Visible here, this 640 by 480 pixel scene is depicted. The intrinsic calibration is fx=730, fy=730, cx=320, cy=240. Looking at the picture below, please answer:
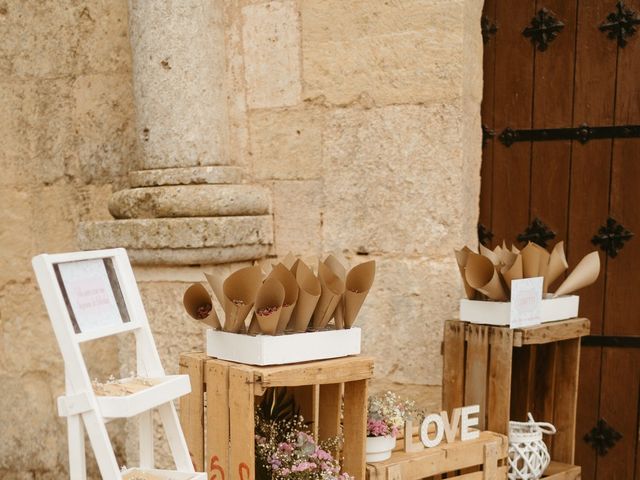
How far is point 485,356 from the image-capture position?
2.40m

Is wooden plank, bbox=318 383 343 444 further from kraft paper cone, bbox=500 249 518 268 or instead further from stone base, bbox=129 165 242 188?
stone base, bbox=129 165 242 188

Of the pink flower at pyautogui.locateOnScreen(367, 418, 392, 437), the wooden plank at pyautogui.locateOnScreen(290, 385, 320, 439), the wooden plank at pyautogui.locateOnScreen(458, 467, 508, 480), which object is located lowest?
the wooden plank at pyautogui.locateOnScreen(458, 467, 508, 480)

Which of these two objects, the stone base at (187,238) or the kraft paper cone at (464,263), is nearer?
the kraft paper cone at (464,263)

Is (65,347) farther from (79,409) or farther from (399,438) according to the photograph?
(399,438)

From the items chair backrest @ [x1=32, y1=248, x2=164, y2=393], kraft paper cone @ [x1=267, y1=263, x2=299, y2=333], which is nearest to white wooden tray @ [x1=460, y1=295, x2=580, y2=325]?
kraft paper cone @ [x1=267, y1=263, x2=299, y2=333]

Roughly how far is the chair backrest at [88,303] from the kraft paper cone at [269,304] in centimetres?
30

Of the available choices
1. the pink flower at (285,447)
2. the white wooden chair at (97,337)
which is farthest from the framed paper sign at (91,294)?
the pink flower at (285,447)

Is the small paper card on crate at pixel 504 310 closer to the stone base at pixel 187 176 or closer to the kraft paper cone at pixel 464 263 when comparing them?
the kraft paper cone at pixel 464 263

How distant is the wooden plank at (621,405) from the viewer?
2811 mm

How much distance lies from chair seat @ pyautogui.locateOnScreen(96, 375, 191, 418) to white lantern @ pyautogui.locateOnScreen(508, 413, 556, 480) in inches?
47.6

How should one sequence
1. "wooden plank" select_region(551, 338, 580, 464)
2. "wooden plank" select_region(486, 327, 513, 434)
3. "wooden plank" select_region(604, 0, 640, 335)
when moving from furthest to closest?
"wooden plank" select_region(604, 0, 640, 335)
"wooden plank" select_region(551, 338, 580, 464)
"wooden plank" select_region(486, 327, 513, 434)

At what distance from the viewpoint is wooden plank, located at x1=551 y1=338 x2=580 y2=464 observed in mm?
2604

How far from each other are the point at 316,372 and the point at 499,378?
0.76m

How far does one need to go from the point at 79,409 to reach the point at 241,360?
45 centimetres
